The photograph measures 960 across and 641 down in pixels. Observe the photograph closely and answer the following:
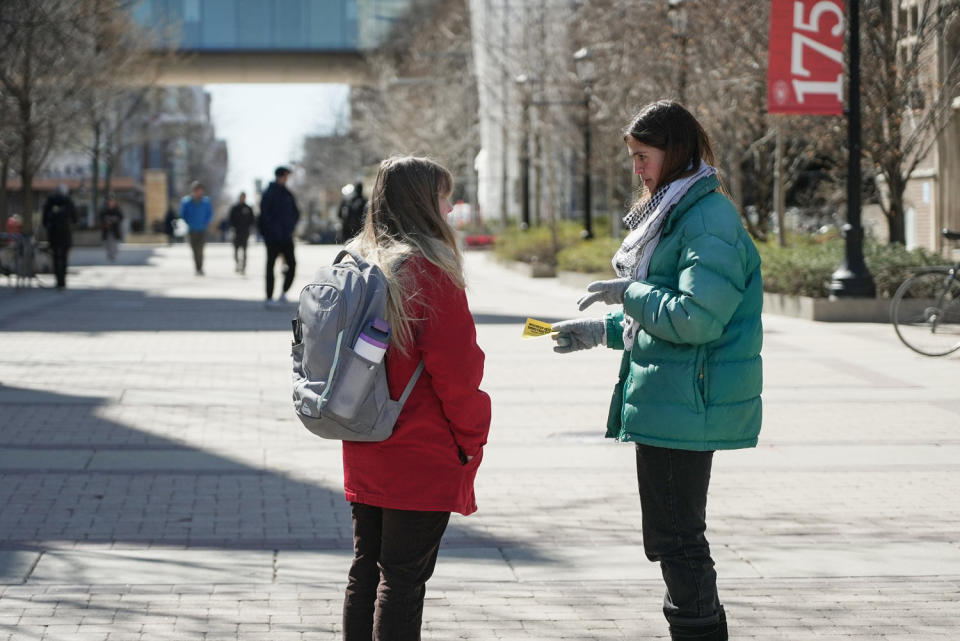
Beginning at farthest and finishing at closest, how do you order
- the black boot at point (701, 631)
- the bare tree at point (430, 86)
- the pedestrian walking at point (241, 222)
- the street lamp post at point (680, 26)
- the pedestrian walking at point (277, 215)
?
the bare tree at point (430, 86)
the pedestrian walking at point (241, 222)
the street lamp post at point (680, 26)
the pedestrian walking at point (277, 215)
the black boot at point (701, 631)

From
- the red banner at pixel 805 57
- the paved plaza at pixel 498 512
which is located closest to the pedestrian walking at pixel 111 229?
the red banner at pixel 805 57

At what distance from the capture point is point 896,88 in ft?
63.2

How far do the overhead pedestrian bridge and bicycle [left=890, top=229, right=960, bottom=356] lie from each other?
54675 mm

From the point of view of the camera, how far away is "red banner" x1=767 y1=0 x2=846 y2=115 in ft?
56.0

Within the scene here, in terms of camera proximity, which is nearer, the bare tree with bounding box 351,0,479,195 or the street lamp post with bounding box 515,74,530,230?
the street lamp post with bounding box 515,74,530,230

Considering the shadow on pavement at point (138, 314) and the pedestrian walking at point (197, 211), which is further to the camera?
the pedestrian walking at point (197, 211)

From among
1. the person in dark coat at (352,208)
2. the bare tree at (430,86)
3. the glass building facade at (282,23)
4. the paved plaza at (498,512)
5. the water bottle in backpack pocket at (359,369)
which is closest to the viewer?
the water bottle in backpack pocket at (359,369)

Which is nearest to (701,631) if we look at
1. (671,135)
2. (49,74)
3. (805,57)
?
(671,135)

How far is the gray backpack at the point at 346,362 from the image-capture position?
3.82 meters

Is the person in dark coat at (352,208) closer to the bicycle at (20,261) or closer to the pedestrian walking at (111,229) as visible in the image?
the bicycle at (20,261)

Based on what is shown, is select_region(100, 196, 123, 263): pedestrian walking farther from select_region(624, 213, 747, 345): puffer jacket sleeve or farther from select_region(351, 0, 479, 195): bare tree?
select_region(624, 213, 747, 345): puffer jacket sleeve

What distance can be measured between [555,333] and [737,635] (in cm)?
140

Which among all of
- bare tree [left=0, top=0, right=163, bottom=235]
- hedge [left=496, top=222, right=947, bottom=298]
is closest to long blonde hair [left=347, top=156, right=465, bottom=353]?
hedge [left=496, top=222, right=947, bottom=298]

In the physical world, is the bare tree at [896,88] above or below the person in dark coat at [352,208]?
above
